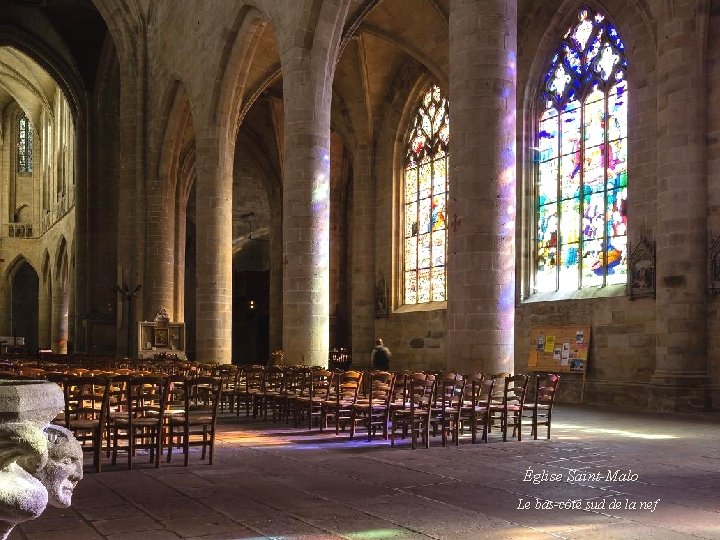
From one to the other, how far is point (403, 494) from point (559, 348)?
11.9 meters

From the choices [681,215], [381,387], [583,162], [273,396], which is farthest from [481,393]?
[583,162]

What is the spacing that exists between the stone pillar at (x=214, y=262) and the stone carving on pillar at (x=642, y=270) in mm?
9899

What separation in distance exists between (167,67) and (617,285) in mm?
16260

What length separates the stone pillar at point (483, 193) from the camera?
10836mm

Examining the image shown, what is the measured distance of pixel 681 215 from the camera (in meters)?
14.2

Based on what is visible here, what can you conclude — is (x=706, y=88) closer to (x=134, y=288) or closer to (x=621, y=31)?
(x=621, y=31)

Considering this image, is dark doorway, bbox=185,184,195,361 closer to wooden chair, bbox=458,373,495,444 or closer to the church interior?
the church interior

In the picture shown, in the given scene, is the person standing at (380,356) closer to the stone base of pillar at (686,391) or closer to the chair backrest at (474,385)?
the stone base of pillar at (686,391)

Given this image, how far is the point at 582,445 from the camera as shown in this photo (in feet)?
30.0

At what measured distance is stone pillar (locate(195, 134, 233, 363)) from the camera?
2053 centimetres

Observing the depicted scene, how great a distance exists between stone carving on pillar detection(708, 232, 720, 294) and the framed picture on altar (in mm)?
13836

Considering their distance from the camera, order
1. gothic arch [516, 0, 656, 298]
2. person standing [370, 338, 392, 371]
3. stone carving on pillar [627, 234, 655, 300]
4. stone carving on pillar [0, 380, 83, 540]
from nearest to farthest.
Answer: stone carving on pillar [0, 380, 83, 540], stone carving on pillar [627, 234, 655, 300], gothic arch [516, 0, 656, 298], person standing [370, 338, 392, 371]

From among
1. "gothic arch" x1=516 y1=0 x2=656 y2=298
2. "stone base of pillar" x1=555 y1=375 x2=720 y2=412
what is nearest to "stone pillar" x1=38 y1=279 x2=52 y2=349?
"gothic arch" x1=516 y1=0 x2=656 y2=298

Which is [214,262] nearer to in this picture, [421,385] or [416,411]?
[421,385]
